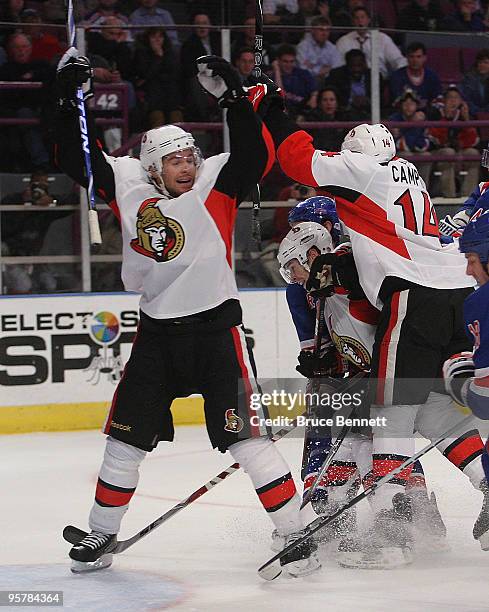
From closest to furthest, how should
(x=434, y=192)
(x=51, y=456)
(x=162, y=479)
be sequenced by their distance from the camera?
(x=162, y=479) → (x=51, y=456) → (x=434, y=192)

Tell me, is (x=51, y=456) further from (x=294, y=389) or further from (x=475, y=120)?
(x=475, y=120)

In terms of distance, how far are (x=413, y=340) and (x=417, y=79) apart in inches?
158

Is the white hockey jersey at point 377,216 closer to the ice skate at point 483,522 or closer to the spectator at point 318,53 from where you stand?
the ice skate at point 483,522

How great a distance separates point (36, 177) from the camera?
20.5 feet

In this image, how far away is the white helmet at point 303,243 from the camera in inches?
147

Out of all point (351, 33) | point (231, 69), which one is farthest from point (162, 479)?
point (351, 33)

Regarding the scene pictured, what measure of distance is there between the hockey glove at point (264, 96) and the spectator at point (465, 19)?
154 inches

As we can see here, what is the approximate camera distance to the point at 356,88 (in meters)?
6.72

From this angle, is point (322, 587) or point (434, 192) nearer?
point (322, 587)

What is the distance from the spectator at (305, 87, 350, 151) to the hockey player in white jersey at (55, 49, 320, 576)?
3314mm

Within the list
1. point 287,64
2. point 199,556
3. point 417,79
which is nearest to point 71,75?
point 199,556

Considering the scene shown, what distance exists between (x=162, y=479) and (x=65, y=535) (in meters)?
1.37

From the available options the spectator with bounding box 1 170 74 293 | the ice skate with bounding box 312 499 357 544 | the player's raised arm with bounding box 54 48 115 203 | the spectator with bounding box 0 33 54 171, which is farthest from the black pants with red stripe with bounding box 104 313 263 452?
the spectator with bounding box 0 33 54 171

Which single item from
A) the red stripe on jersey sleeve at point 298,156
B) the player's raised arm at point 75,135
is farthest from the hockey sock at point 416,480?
the player's raised arm at point 75,135
